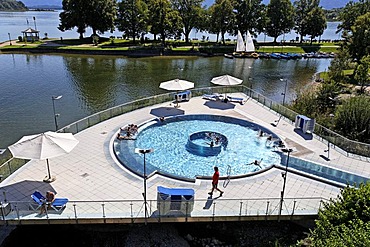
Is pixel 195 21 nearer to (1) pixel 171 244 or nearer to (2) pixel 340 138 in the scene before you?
(2) pixel 340 138

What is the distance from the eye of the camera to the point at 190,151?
2062 centimetres

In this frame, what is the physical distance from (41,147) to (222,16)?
216 feet

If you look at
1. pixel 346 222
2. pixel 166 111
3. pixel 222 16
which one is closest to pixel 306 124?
pixel 166 111

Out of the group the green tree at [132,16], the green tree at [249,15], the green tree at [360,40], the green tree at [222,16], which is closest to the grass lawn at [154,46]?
the green tree at [132,16]

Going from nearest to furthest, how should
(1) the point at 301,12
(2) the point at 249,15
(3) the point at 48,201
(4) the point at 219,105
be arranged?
(3) the point at 48,201 → (4) the point at 219,105 → (2) the point at 249,15 → (1) the point at 301,12

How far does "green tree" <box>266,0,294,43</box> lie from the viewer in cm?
8006

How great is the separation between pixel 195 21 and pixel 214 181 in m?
66.9

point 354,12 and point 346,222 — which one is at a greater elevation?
point 354,12

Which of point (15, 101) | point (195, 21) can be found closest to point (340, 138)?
point (15, 101)

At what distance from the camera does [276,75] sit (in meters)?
51.6

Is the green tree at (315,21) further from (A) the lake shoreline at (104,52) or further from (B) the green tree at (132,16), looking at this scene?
(B) the green tree at (132,16)

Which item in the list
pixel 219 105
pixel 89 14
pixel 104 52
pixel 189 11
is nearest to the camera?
pixel 219 105

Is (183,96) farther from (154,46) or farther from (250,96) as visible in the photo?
(154,46)

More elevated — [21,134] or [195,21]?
[195,21]
